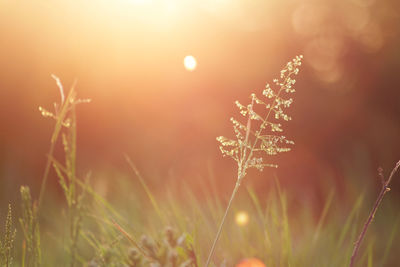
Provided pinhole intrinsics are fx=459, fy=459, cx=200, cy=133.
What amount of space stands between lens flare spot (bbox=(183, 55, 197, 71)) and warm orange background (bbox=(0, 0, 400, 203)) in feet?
0.21

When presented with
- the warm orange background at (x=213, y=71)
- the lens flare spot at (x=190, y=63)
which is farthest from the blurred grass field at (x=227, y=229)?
the lens flare spot at (x=190, y=63)

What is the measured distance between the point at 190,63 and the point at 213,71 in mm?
247

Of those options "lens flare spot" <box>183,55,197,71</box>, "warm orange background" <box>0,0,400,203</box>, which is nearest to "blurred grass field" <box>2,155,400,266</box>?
"warm orange background" <box>0,0,400,203</box>

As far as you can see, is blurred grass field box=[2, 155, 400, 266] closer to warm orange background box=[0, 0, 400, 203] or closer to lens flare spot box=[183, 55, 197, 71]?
warm orange background box=[0, 0, 400, 203]

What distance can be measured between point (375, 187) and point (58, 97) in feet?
11.3

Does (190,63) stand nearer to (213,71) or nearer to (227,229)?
(213,71)

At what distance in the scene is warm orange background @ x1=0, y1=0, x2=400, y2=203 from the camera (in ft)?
15.1

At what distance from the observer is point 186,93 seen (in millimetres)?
4758

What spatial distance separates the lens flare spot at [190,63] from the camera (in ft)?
15.2

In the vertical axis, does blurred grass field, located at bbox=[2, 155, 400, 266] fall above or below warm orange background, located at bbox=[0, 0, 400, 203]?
below

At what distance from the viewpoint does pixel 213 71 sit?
15.3 feet

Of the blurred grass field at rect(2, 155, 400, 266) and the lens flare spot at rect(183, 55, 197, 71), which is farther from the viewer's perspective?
the lens flare spot at rect(183, 55, 197, 71)

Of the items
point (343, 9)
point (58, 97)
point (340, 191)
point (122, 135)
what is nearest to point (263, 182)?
point (340, 191)

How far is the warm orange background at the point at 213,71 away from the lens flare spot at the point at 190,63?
0.21 ft
